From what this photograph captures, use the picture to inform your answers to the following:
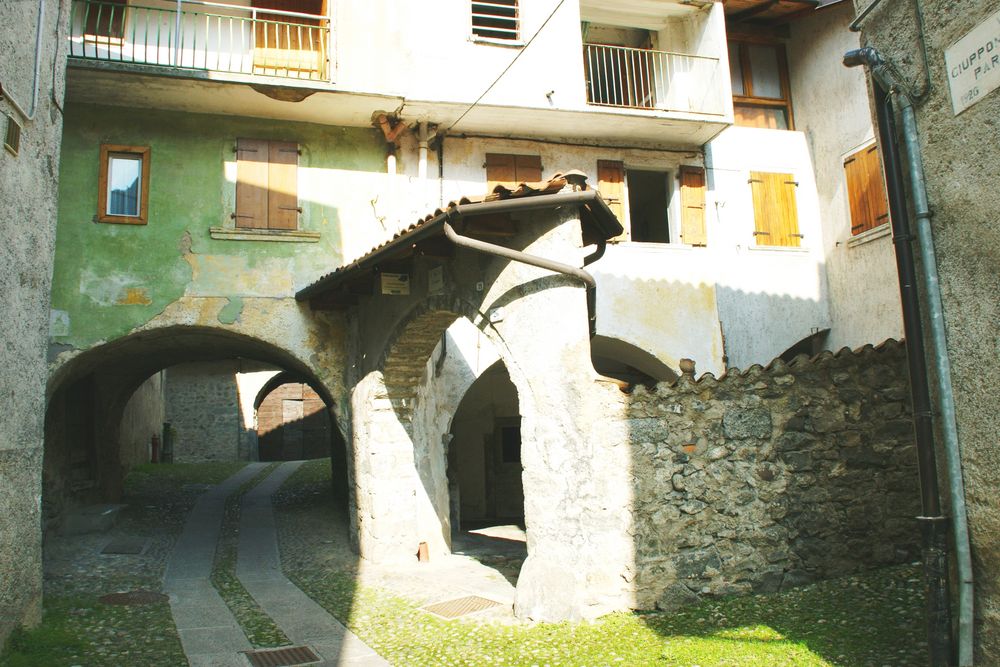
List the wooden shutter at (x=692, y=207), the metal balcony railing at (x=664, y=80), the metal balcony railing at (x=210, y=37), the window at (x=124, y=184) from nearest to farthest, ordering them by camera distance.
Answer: the window at (x=124, y=184) < the metal balcony railing at (x=210, y=37) < the metal balcony railing at (x=664, y=80) < the wooden shutter at (x=692, y=207)

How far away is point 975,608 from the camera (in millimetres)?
3869

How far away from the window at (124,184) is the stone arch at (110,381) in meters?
1.54

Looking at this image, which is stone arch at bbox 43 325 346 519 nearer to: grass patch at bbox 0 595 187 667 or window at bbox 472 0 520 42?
grass patch at bbox 0 595 187 667

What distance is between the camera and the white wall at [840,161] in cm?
1146

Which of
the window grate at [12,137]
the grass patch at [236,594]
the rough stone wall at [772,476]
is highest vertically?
the window grate at [12,137]

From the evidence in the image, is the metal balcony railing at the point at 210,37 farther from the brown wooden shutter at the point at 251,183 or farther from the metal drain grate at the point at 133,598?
the metal drain grate at the point at 133,598

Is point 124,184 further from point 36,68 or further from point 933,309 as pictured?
point 933,309

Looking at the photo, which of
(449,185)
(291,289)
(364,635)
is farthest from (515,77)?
(364,635)

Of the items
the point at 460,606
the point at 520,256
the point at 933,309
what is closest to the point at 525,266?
the point at 520,256

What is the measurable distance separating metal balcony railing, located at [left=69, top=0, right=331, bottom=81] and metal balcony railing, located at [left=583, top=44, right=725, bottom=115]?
4220 mm

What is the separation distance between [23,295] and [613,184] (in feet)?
26.5

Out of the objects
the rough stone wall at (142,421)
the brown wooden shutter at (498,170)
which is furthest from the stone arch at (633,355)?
the rough stone wall at (142,421)

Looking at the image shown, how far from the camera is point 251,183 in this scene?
1021 centimetres

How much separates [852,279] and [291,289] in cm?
850
